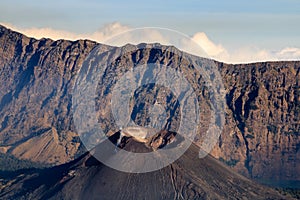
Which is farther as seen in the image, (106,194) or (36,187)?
(36,187)

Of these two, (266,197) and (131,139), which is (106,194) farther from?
(266,197)

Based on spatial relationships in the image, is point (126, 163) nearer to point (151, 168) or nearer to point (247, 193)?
point (151, 168)

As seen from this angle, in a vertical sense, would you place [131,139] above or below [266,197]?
above

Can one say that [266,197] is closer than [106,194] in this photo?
No

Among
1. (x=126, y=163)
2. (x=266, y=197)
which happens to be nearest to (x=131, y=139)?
(x=126, y=163)

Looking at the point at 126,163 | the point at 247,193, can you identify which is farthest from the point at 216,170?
the point at 126,163

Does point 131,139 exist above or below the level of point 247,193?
above
